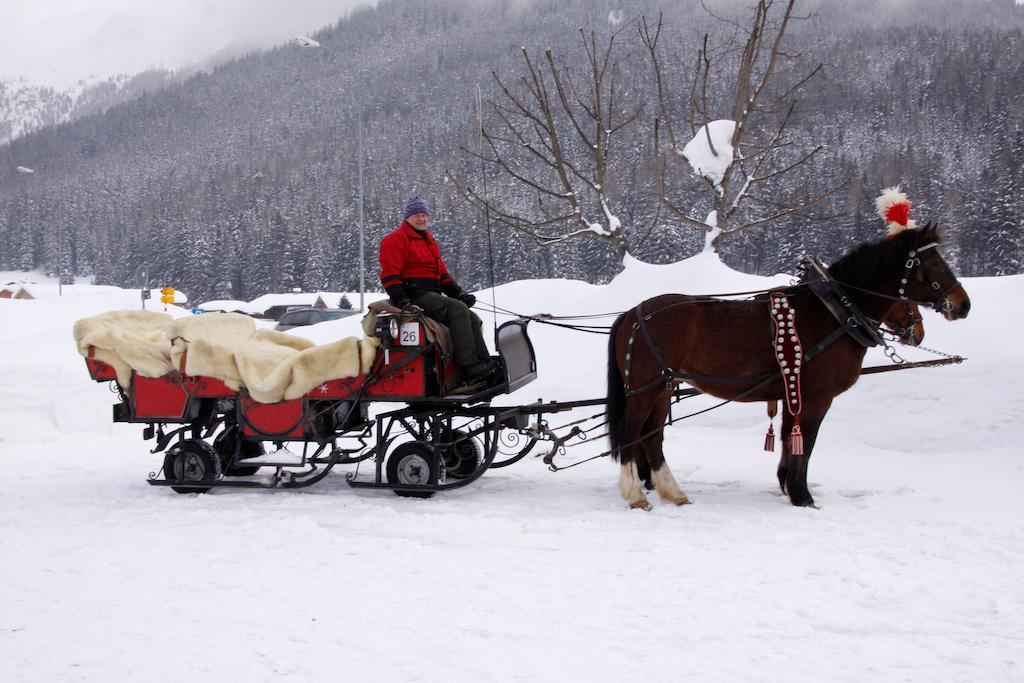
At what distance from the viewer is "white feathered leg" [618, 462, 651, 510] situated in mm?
5930

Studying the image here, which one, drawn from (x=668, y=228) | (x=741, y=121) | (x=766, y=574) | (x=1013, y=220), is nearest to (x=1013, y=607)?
(x=766, y=574)

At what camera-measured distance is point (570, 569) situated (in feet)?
14.9

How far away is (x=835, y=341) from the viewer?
588 centimetres

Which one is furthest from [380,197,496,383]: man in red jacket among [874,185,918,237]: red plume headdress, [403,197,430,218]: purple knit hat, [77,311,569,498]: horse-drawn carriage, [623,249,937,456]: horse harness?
[874,185,918,237]: red plume headdress

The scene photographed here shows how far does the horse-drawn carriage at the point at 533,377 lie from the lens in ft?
19.2

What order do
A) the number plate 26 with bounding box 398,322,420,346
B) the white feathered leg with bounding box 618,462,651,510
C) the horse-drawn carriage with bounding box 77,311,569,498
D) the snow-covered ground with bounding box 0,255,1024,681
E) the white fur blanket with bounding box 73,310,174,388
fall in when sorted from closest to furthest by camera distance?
the snow-covered ground with bounding box 0,255,1024,681 → the white feathered leg with bounding box 618,462,651,510 → the number plate 26 with bounding box 398,322,420,346 → the horse-drawn carriage with bounding box 77,311,569,498 → the white fur blanket with bounding box 73,310,174,388

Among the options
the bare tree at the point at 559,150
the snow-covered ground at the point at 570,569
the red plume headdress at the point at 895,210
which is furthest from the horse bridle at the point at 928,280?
the bare tree at the point at 559,150

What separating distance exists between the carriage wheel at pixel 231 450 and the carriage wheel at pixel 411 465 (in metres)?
1.55

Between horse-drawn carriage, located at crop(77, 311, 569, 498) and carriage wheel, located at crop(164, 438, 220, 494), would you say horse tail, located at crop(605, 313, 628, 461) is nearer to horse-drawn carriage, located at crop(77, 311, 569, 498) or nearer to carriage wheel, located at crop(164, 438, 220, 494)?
horse-drawn carriage, located at crop(77, 311, 569, 498)

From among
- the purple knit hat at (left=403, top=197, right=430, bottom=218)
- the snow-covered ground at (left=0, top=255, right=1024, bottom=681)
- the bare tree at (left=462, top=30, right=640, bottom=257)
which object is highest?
the bare tree at (left=462, top=30, right=640, bottom=257)

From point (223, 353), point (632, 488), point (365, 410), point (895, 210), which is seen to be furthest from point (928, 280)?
point (223, 353)

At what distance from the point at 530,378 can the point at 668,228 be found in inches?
1717

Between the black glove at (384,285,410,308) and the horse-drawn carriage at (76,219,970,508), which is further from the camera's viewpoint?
the black glove at (384,285,410,308)

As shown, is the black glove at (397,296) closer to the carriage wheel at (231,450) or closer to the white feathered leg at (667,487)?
the carriage wheel at (231,450)
